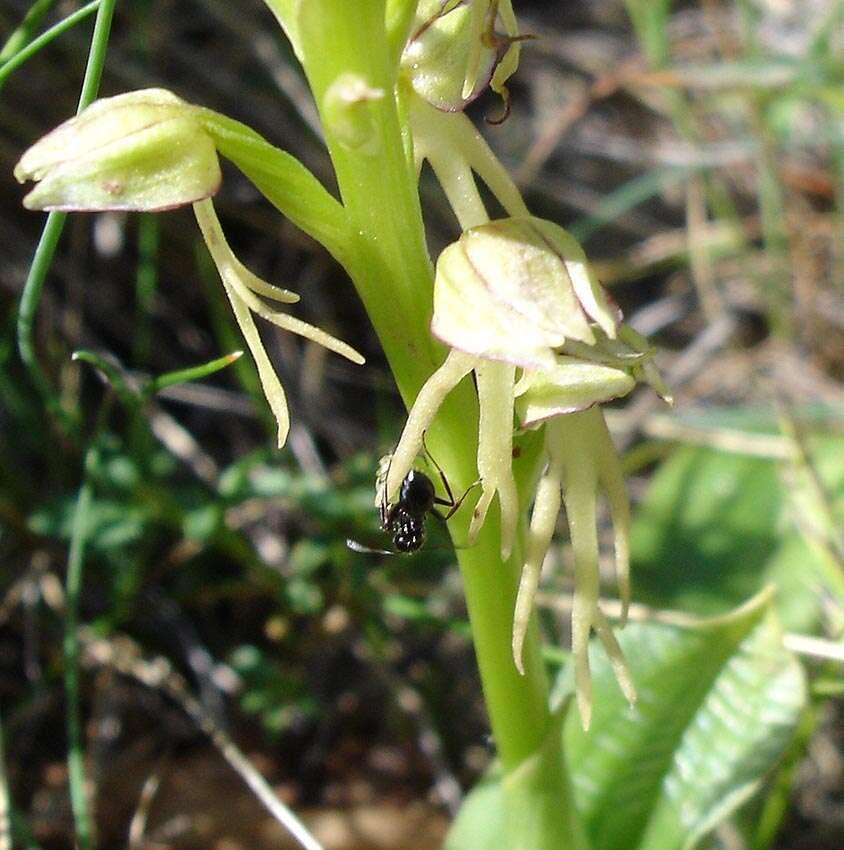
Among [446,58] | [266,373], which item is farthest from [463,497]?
[446,58]

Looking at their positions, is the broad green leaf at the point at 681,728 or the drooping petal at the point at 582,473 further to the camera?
the broad green leaf at the point at 681,728

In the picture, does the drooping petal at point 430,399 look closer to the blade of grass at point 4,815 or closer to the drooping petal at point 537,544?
the drooping petal at point 537,544

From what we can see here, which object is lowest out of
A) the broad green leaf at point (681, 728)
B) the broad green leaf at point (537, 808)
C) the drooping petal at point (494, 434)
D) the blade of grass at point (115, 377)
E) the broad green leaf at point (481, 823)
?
the broad green leaf at point (481, 823)

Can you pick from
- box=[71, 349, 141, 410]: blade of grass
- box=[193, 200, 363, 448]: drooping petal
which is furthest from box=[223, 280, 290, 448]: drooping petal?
box=[71, 349, 141, 410]: blade of grass

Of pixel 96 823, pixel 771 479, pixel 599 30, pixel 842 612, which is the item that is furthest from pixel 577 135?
pixel 96 823

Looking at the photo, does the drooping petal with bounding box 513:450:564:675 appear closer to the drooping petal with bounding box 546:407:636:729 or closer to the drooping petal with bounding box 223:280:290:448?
the drooping petal with bounding box 546:407:636:729

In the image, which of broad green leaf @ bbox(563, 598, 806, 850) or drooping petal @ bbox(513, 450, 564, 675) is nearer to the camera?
drooping petal @ bbox(513, 450, 564, 675)

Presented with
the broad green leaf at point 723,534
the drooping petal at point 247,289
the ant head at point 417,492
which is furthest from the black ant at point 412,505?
the broad green leaf at point 723,534
